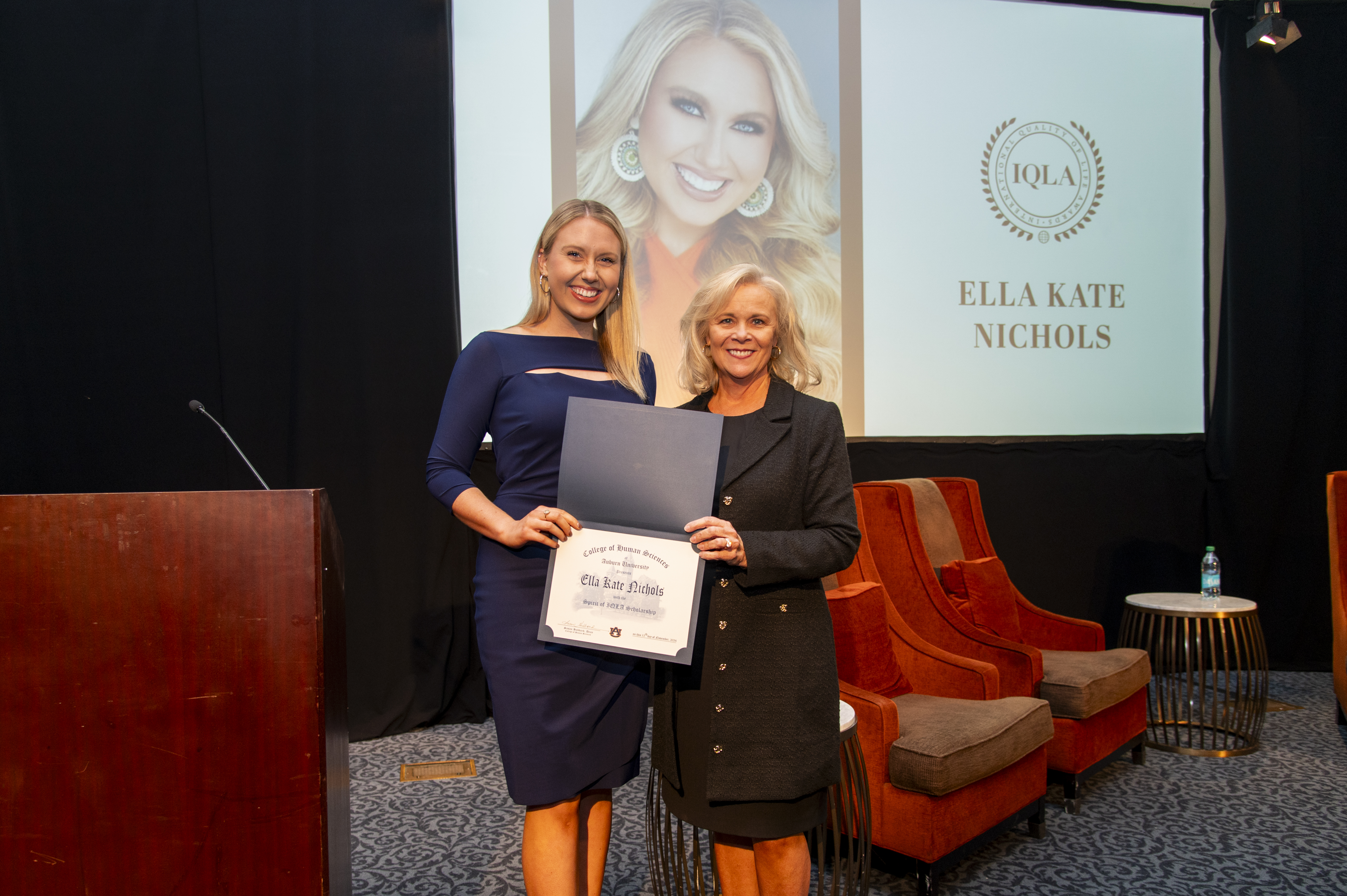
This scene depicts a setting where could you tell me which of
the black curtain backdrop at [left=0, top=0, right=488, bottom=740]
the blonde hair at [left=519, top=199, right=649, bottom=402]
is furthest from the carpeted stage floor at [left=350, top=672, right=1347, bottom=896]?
the blonde hair at [left=519, top=199, right=649, bottom=402]

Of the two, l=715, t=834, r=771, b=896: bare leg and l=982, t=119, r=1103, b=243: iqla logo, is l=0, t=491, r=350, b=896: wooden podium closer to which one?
l=715, t=834, r=771, b=896: bare leg

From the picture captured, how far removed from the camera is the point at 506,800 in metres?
3.00

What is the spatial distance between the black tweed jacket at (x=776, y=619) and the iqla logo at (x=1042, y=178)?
348 cm

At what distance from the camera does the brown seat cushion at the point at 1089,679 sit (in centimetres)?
281

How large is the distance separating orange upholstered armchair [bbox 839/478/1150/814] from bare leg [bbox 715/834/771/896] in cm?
143

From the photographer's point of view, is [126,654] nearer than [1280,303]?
Yes

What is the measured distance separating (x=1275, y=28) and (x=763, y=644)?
15.7ft

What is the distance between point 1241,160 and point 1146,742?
3.27 meters

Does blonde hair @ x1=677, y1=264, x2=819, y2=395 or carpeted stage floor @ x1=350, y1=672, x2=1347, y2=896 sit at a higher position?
blonde hair @ x1=677, y1=264, x2=819, y2=395

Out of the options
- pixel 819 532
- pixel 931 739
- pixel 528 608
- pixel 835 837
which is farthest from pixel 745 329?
pixel 931 739

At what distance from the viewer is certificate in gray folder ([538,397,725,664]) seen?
1359 millimetres

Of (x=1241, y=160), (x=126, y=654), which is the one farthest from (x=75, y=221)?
(x=1241, y=160)

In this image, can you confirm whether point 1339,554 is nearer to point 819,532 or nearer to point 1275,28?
point 1275,28

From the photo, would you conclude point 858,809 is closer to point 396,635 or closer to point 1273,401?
point 396,635
